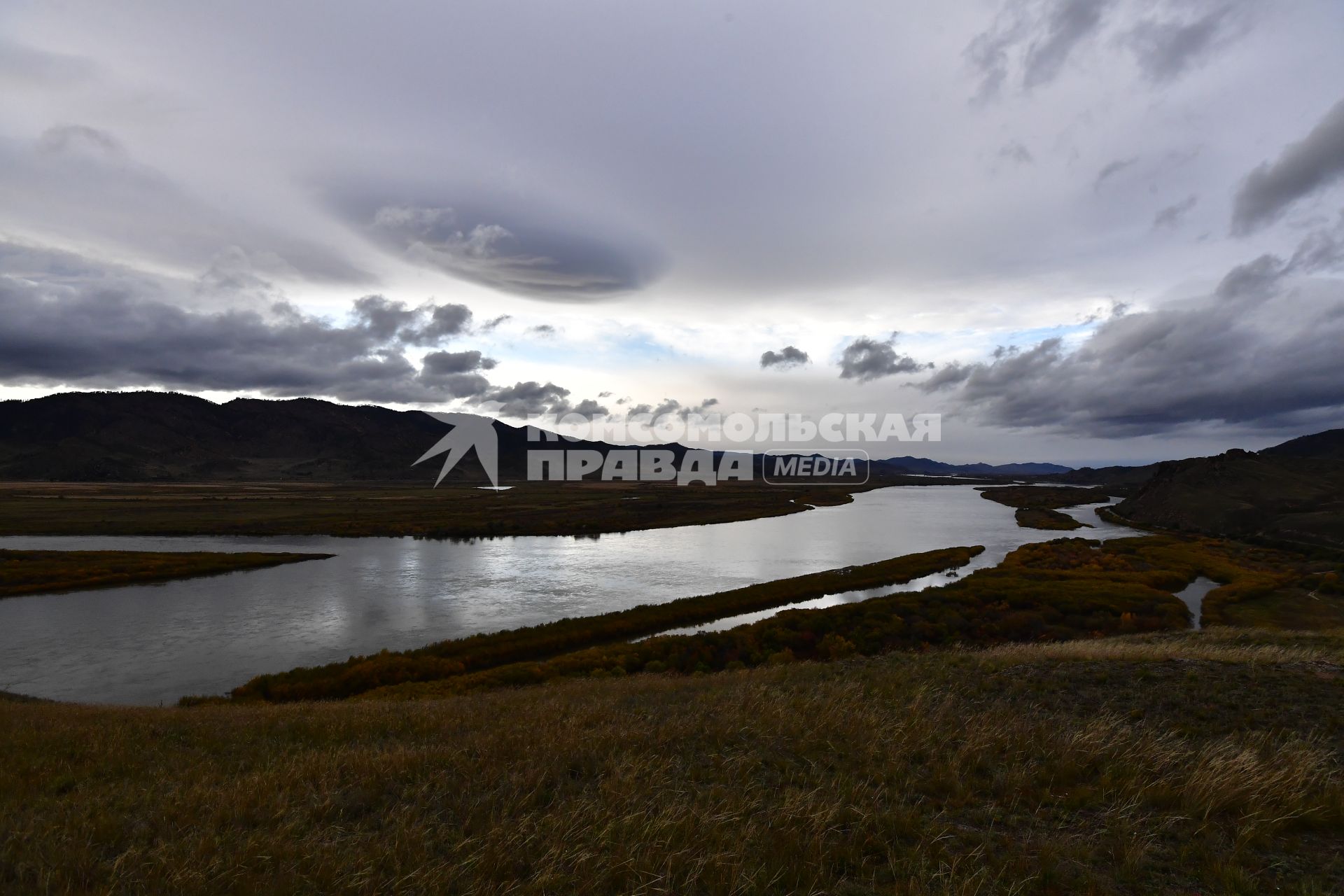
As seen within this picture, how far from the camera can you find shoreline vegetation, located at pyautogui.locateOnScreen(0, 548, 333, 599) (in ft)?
128

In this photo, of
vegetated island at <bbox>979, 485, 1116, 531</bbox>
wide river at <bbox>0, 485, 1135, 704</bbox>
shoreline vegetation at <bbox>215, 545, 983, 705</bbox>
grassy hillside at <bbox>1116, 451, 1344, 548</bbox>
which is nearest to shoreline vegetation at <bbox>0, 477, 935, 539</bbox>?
wide river at <bbox>0, 485, 1135, 704</bbox>

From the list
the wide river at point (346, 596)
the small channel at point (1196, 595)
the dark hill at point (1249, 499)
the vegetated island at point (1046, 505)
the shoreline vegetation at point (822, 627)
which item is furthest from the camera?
the vegetated island at point (1046, 505)

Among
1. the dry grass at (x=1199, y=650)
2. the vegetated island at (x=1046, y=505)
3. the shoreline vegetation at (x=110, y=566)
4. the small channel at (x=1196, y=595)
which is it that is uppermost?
the dry grass at (x=1199, y=650)

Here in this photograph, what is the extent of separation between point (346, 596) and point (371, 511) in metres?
60.6

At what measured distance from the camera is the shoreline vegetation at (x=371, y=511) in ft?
233

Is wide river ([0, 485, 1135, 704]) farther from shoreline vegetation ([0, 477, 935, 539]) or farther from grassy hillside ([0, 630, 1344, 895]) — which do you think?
grassy hillside ([0, 630, 1344, 895])

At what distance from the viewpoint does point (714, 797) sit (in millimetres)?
6027

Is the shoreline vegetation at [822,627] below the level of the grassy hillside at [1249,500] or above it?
below

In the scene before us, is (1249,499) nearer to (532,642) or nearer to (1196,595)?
(1196,595)

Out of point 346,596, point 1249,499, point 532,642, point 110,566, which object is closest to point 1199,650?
point 532,642

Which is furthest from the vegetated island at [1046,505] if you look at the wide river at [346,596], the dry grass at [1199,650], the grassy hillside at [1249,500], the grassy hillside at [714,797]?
the grassy hillside at [714,797]

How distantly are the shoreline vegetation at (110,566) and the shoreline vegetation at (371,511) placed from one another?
17778mm

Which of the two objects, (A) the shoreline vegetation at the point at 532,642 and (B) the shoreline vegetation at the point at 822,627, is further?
(B) the shoreline vegetation at the point at 822,627

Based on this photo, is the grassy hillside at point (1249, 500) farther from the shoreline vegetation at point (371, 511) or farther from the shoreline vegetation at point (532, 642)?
the shoreline vegetation at point (532, 642)
